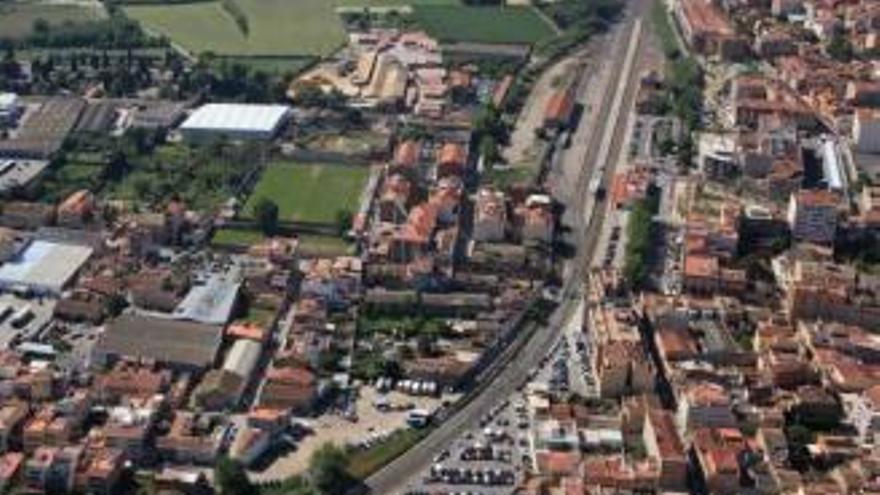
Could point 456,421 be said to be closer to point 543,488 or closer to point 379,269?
point 543,488

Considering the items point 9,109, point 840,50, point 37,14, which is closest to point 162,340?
point 9,109

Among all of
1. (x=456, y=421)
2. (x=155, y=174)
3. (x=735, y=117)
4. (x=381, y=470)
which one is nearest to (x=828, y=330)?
(x=456, y=421)

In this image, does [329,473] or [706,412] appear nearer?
[329,473]

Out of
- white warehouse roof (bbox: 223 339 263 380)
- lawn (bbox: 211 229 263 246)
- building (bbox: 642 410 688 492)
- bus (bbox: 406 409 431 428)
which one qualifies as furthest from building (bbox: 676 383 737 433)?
lawn (bbox: 211 229 263 246)

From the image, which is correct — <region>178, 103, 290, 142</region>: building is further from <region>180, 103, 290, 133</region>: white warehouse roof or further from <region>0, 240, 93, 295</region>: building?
<region>0, 240, 93, 295</region>: building

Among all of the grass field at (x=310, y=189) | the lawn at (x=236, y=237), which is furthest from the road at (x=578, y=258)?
the lawn at (x=236, y=237)

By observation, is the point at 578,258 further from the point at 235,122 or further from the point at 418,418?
the point at 235,122

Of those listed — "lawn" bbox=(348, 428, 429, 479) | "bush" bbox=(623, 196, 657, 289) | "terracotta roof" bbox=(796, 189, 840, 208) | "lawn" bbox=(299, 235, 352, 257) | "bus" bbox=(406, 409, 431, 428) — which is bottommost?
"lawn" bbox=(348, 428, 429, 479)
